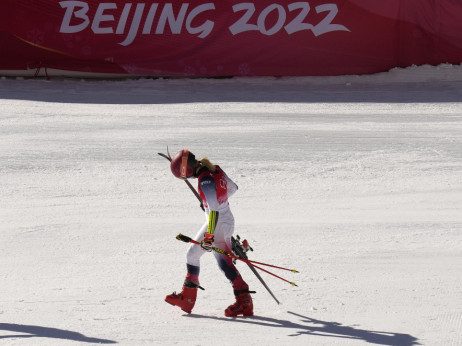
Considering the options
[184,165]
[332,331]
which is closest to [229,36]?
[184,165]

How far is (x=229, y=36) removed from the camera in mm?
17594

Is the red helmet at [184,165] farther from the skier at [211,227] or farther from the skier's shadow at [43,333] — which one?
the skier's shadow at [43,333]

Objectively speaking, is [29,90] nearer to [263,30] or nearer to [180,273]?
[263,30]

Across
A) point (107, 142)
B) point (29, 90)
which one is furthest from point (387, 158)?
point (29, 90)

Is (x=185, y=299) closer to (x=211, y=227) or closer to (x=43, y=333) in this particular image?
(x=211, y=227)

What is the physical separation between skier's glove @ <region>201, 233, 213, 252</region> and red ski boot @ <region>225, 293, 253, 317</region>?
51 centimetres

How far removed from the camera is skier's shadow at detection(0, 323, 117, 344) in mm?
6508

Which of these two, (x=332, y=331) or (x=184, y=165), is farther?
(x=184, y=165)

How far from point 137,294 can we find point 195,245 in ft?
2.53

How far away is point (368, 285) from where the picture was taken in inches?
307

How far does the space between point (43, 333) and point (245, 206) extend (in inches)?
173

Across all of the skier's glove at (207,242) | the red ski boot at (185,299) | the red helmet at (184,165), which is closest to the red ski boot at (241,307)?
the red ski boot at (185,299)

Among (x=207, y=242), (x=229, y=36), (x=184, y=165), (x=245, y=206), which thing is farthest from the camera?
(x=229, y=36)

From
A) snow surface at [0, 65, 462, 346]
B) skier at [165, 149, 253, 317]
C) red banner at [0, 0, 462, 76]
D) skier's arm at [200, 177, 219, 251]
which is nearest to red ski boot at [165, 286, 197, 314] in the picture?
skier at [165, 149, 253, 317]
